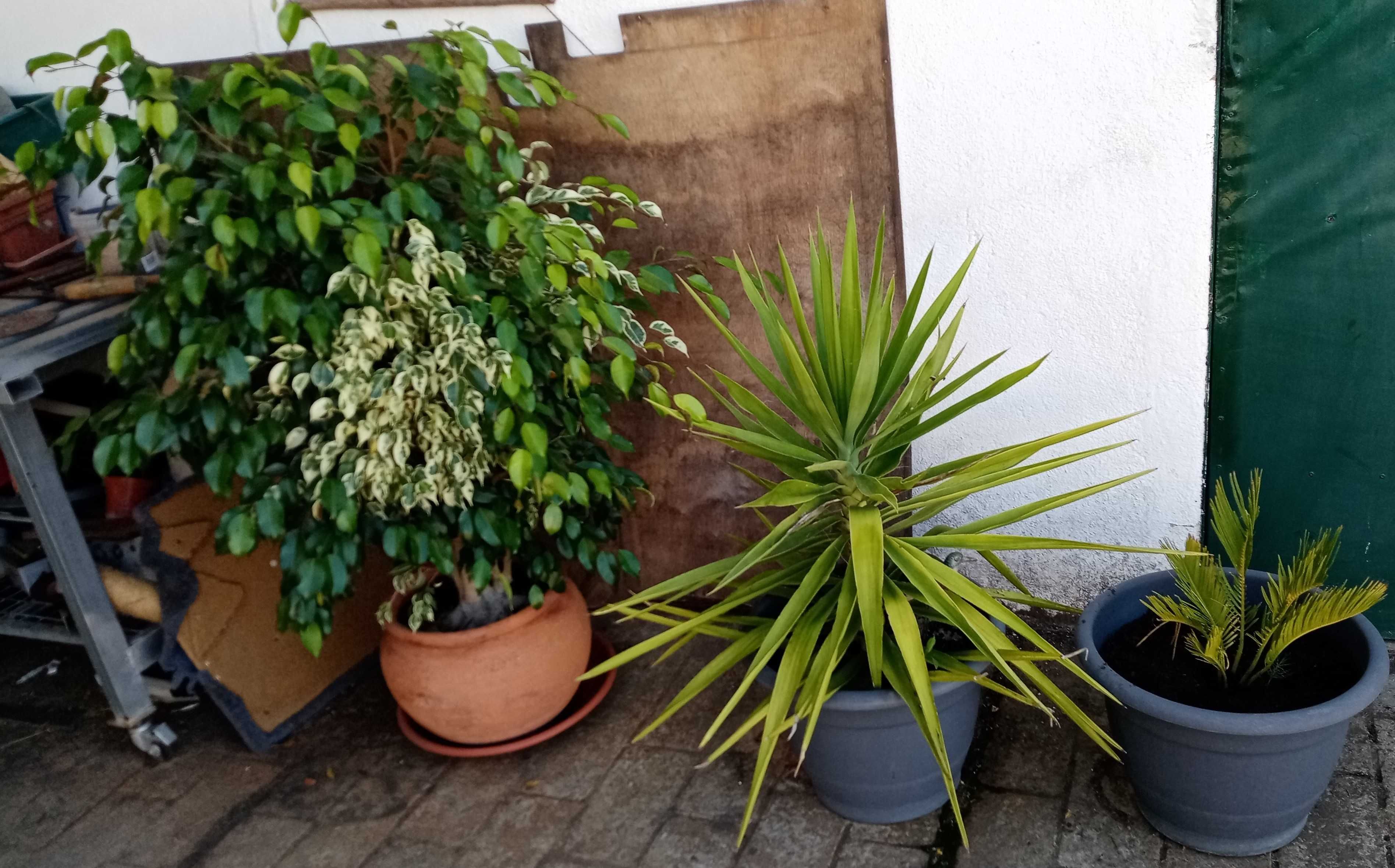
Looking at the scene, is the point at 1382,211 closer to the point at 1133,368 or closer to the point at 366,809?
the point at 1133,368

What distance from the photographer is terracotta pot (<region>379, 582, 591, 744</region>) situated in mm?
2465

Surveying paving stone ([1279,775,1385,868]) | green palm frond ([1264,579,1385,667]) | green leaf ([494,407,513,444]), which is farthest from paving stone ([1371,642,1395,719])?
green leaf ([494,407,513,444])

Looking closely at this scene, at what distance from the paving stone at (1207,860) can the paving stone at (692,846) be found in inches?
33.1

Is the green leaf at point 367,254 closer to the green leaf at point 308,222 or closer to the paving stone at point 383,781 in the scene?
the green leaf at point 308,222

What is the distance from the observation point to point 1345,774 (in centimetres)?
208

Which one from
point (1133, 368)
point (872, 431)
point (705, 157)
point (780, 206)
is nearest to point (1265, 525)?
point (1133, 368)

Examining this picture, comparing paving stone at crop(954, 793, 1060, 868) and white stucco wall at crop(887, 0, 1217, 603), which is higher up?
white stucco wall at crop(887, 0, 1217, 603)

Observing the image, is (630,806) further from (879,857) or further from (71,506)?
(71,506)

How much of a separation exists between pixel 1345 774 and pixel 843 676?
1056mm

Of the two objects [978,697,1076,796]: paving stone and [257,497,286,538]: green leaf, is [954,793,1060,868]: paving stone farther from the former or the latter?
[257,497,286,538]: green leaf

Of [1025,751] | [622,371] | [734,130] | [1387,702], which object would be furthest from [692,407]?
[1387,702]

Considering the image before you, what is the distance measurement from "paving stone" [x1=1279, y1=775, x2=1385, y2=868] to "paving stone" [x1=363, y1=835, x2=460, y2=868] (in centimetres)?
168

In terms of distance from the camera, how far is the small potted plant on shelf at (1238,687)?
1.78 m

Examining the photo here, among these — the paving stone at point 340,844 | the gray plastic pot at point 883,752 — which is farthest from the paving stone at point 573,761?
the gray plastic pot at point 883,752
